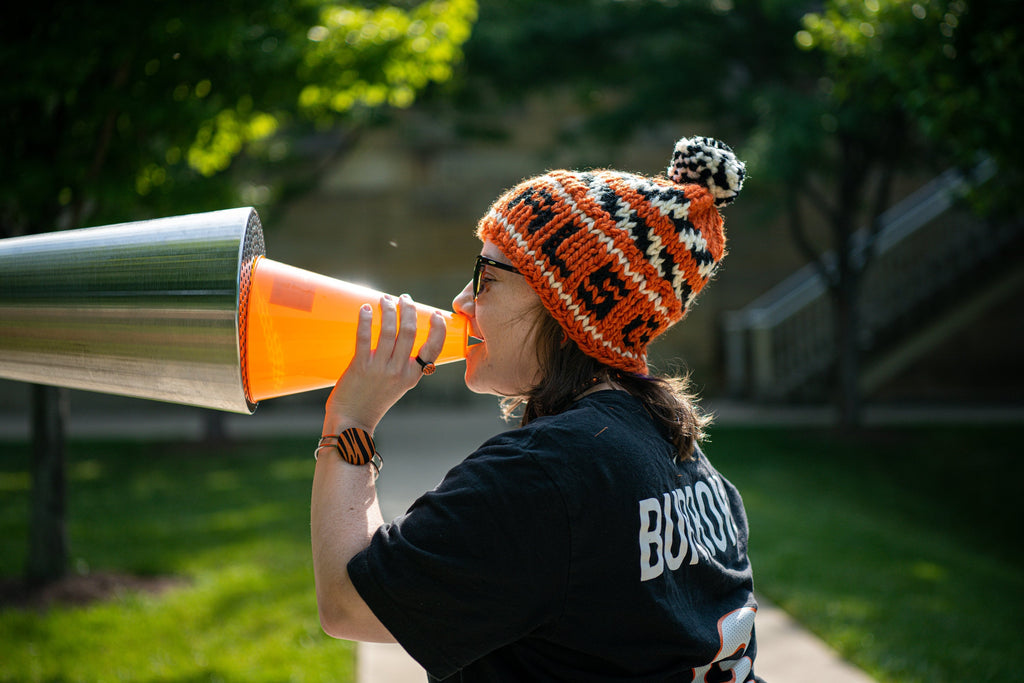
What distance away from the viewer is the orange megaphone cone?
1.61 metres

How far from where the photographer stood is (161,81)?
476 cm

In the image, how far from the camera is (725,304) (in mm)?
16625

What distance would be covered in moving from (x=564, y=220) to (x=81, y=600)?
16.0ft

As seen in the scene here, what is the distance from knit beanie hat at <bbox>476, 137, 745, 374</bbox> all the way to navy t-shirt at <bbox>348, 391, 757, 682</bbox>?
0.20 meters

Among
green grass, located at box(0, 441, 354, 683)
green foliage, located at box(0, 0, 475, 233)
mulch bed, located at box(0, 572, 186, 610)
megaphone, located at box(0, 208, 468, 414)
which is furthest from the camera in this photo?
mulch bed, located at box(0, 572, 186, 610)

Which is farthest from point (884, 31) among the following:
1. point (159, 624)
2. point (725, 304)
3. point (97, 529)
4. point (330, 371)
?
point (725, 304)

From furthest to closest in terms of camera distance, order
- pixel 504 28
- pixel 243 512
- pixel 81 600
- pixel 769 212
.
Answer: pixel 769 212
pixel 504 28
pixel 243 512
pixel 81 600

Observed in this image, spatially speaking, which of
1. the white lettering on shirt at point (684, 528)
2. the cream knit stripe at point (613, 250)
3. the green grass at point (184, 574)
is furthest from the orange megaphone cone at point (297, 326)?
the green grass at point (184, 574)

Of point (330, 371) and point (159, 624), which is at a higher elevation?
point (330, 371)

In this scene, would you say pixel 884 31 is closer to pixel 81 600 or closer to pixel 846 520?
pixel 846 520

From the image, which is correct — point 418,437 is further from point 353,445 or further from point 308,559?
point 353,445

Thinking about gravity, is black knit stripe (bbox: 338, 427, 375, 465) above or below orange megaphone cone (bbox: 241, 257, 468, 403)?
below

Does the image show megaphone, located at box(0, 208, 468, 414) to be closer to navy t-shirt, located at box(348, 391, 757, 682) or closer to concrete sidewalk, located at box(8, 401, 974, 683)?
navy t-shirt, located at box(348, 391, 757, 682)

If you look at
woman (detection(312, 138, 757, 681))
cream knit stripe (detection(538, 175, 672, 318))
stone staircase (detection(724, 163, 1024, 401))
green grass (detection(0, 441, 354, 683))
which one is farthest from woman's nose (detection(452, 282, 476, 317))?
stone staircase (detection(724, 163, 1024, 401))
